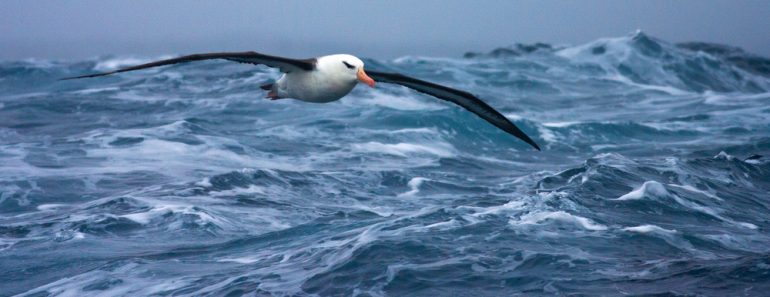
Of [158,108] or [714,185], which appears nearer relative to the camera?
[714,185]

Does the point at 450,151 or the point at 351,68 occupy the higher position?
the point at 351,68

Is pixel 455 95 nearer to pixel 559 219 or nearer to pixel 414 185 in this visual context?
pixel 559 219

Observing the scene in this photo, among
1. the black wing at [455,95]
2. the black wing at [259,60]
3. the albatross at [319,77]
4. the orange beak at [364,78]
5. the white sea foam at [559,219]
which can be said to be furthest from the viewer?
the white sea foam at [559,219]

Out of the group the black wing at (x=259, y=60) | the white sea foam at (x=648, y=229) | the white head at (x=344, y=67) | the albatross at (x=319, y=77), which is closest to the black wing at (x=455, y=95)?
the albatross at (x=319, y=77)

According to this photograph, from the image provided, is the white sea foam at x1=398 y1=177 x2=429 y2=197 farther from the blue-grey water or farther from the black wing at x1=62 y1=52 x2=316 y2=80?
the black wing at x1=62 y1=52 x2=316 y2=80

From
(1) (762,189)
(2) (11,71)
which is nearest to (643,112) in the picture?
(1) (762,189)

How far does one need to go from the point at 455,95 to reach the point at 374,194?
3942 mm

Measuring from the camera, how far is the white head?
11008 mm

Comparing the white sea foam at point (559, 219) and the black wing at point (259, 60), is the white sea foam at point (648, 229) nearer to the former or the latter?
the white sea foam at point (559, 219)

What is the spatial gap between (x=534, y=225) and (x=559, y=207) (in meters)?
1.15

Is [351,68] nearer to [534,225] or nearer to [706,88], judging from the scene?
[534,225]

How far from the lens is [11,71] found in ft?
125

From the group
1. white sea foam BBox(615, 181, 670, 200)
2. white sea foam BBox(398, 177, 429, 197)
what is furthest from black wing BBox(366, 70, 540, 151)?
white sea foam BBox(398, 177, 429, 197)

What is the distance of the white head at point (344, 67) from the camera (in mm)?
11008
